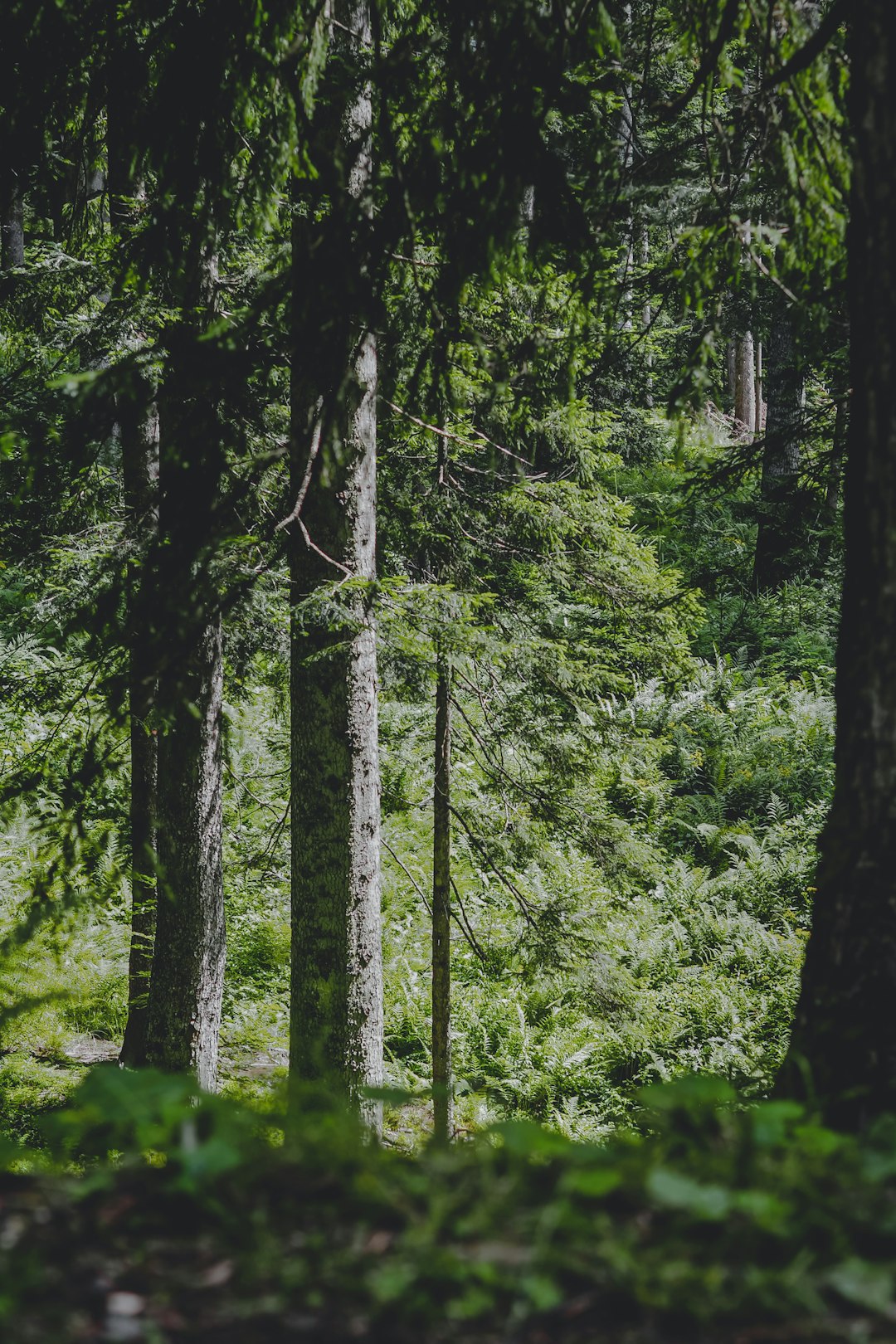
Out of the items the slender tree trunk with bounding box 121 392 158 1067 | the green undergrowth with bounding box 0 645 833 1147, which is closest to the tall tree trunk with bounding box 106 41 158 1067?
the slender tree trunk with bounding box 121 392 158 1067

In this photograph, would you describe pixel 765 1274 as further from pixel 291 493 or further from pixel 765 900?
pixel 765 900

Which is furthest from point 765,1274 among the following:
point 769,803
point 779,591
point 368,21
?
point 779,591

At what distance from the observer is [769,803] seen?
11977 millimetres

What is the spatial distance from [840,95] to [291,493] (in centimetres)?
313

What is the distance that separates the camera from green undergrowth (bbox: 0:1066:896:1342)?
4.32ft

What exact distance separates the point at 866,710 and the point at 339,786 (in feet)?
13.0

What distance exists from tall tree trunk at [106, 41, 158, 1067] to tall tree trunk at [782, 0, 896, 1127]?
88.1 inches

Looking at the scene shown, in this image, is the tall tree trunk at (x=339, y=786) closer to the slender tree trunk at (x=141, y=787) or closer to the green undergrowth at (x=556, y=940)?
the slender tree trunk at (x=141, y=787)

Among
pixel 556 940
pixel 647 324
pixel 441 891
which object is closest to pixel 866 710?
pixel 556 940

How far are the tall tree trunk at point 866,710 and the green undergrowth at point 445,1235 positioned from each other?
21.2 inches

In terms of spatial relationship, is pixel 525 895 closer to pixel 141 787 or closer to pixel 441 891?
pixel 441 891

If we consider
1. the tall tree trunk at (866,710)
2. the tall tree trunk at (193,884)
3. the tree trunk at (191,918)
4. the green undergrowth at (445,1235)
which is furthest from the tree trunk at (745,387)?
the green undergrowth at (445,1235)

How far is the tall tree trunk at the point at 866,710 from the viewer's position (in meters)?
2.23

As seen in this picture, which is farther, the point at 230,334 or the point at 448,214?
the point at 448,214
